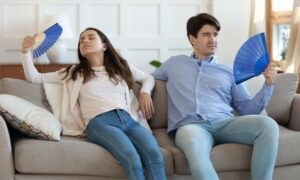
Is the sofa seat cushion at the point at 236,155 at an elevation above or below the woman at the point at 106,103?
below

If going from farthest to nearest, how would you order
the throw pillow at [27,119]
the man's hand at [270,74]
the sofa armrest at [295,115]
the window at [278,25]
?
1. the window at [278,25]
2. the sofa armrest at [295,115]
3. the man's hand at [270,74]
4. the throw pillow at [27,119]

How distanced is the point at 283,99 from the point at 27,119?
1595 millimetres

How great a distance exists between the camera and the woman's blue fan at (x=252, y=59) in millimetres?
2496

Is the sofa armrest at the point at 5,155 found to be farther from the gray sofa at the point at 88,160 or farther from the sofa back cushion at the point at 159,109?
the sofa back cushion at the point at 159,109

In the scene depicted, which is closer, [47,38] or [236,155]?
[236,155]

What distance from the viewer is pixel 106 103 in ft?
8.21

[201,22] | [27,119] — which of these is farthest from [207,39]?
[27,119]

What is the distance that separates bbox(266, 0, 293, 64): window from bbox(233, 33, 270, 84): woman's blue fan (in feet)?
7.38

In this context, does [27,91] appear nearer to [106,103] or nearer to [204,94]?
[106,103]

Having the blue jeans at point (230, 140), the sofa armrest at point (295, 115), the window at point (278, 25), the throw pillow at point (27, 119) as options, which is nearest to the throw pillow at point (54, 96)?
the throw pillow at point (27, 119)

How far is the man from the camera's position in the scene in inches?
87.8

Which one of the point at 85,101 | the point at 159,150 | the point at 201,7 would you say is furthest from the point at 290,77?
the point at 201,7

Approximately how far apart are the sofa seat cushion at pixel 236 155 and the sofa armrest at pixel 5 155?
31.7 inches

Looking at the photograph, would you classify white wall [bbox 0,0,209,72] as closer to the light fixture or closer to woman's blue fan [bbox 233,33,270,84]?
the light fixture
